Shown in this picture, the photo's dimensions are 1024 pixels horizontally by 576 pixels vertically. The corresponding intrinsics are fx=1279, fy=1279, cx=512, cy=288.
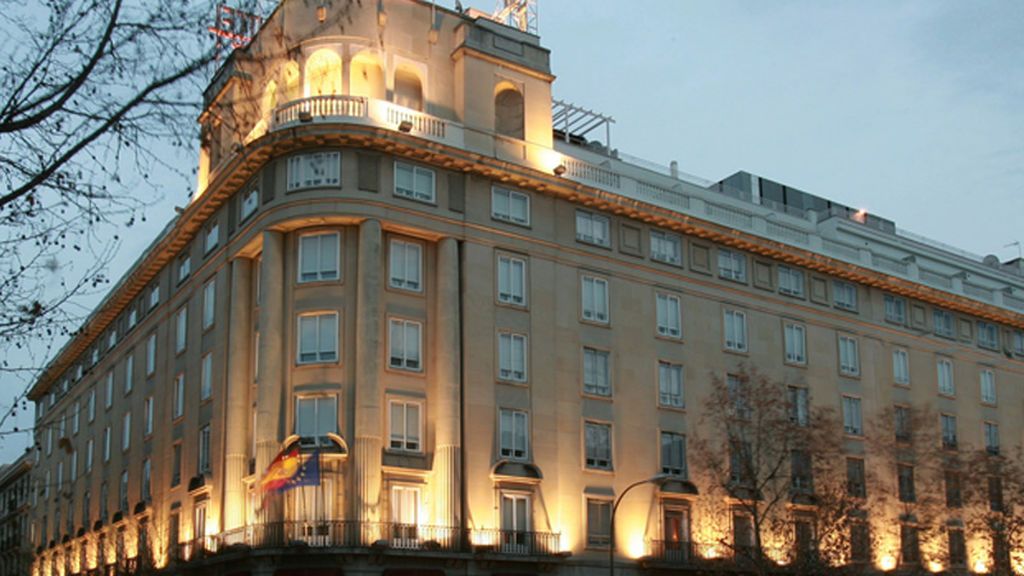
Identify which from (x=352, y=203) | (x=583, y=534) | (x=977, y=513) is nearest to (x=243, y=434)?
(x=352, y=203)

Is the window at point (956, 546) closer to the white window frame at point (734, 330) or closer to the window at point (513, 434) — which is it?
the white window frame at point (734, 330)

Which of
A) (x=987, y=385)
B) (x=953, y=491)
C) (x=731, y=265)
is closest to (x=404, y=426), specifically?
(x=731, y=265)

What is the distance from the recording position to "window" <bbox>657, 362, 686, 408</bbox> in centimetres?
5534

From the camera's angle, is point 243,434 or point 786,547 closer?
point 243,434

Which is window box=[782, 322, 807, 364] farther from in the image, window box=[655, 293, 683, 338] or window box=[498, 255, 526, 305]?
window box=[498, 255, 526, 305]

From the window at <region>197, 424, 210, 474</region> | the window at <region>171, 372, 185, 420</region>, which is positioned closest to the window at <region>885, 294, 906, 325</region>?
the window at <region>197, 424, 210, 474</region>

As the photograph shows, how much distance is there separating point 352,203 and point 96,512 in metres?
28.9

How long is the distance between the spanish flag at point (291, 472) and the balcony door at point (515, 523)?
7.71 m

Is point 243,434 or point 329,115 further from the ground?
point 329,115

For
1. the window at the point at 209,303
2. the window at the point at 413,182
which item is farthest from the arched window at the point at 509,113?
the window at the point at 209,303

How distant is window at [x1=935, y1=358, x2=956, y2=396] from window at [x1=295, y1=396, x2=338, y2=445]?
35.5 metres

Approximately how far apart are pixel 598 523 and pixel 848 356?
18.8 meters

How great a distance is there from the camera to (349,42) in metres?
51.1

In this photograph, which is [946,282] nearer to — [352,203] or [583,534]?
[583,534]
